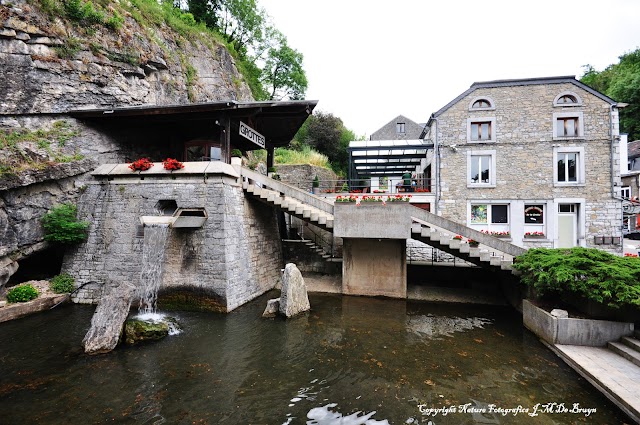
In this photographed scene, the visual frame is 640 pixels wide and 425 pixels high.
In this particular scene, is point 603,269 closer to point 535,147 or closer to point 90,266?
point 535,147

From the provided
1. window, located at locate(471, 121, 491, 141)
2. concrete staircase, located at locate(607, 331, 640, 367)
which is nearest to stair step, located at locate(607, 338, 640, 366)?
concrete staircase, located at locate(607, 331, 640, 367)

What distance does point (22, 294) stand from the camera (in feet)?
28.0

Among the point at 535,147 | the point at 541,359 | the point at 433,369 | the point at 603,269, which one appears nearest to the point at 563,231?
the point at 535,147

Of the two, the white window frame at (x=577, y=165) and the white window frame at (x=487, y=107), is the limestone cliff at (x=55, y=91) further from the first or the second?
the white window frame at (x=577, y=165)

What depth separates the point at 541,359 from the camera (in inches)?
246

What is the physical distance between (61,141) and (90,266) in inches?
179

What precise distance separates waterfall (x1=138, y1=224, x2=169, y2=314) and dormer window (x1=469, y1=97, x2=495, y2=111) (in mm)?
14436

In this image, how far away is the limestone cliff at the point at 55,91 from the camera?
8945mm

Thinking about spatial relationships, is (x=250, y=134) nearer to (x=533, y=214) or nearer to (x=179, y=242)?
(x=179, y=242)

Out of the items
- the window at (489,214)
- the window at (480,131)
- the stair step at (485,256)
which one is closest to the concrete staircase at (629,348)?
the stair step at (485,256)

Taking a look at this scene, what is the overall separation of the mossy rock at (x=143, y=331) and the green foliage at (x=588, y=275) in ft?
30.7

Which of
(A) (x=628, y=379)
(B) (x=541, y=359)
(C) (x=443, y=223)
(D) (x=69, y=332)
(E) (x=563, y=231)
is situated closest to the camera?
(A) (x=628, y=379)

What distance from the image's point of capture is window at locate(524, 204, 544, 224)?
45.4ft

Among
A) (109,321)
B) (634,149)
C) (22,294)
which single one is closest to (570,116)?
(109,321)
